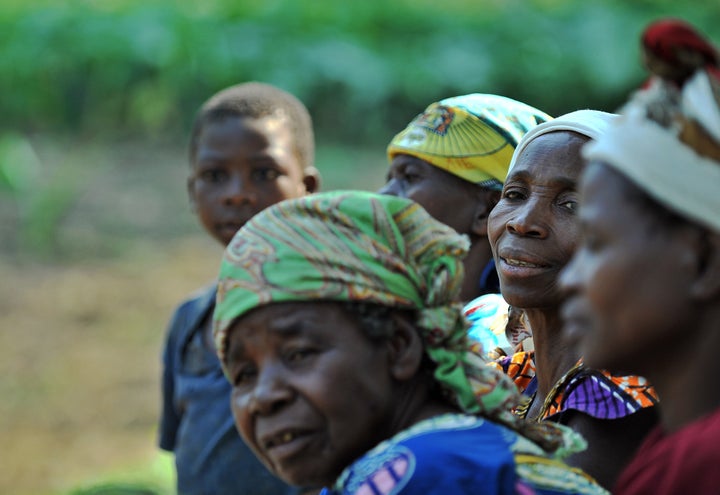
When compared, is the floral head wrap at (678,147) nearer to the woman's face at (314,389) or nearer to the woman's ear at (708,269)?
the woman's ear at (708,269)

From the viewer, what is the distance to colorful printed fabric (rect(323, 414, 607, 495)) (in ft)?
6.97

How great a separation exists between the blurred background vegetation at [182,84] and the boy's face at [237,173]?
151 inches

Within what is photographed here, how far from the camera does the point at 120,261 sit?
9.16 metres

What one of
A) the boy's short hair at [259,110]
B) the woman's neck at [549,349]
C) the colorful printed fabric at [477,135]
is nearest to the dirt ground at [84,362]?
the boy's short hair at [259,110]

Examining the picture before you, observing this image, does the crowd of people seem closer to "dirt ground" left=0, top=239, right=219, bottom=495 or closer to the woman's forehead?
the woman's forehead

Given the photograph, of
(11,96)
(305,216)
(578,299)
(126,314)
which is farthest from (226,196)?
(11,96)

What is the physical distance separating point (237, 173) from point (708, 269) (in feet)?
11.0

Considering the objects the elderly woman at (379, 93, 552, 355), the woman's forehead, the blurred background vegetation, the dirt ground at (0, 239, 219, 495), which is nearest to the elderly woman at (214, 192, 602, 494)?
the woman's forehead

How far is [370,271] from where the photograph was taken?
2.41 metres

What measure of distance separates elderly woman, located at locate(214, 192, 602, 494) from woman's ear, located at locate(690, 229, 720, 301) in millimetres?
580

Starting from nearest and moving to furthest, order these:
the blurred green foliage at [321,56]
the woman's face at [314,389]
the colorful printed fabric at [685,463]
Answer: the colorful printed fabric at [685,463] → the woman's face at [314,389] → the blurred green foliage at [321,56]

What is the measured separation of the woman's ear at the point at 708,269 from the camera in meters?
1.89

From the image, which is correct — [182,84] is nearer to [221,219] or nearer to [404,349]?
[221,219]

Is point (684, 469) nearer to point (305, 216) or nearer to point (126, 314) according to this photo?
point (305, 216)
